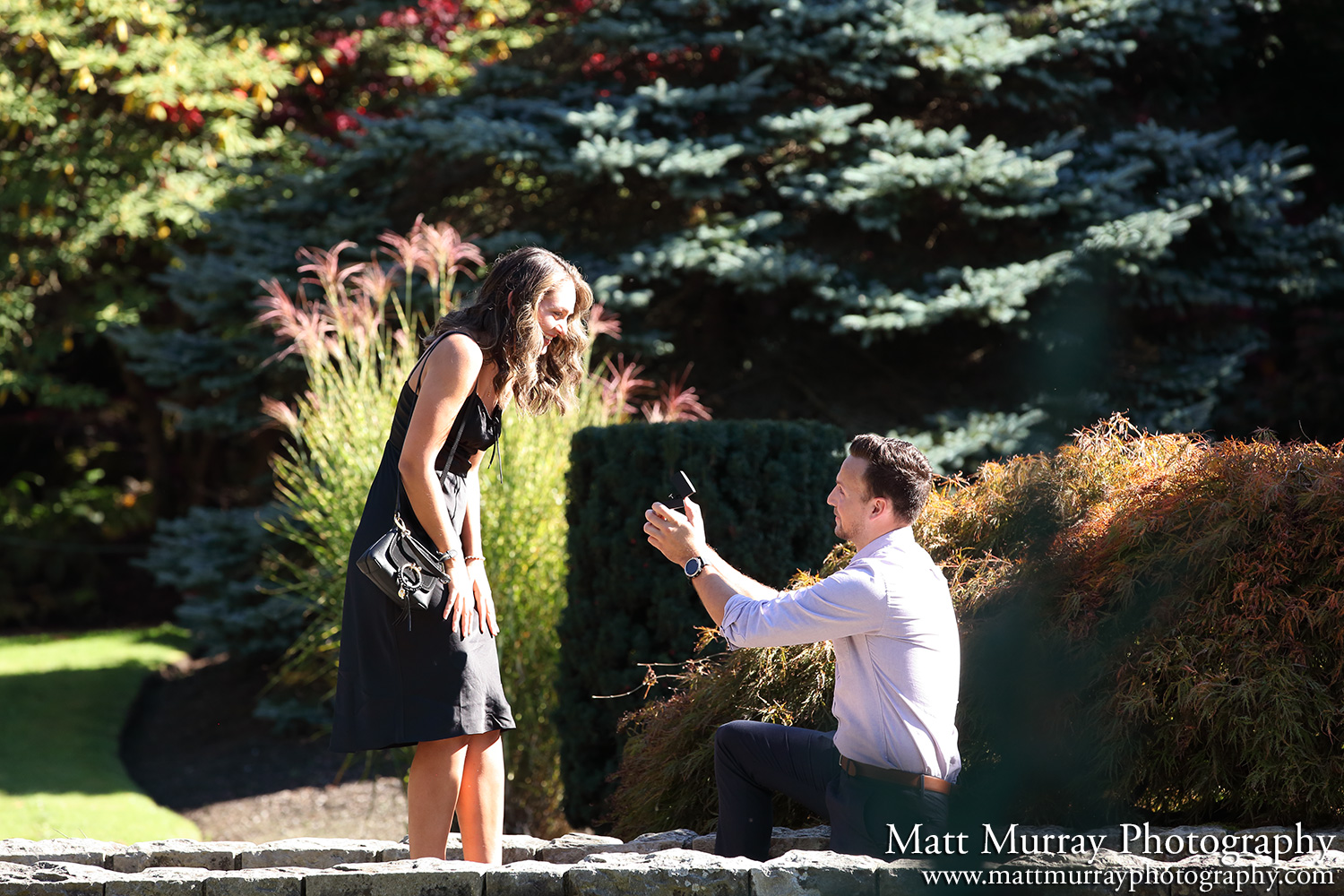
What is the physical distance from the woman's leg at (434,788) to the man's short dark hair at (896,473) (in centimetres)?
114

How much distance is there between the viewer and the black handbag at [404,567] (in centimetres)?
241

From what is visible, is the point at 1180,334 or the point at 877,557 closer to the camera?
the point at 877,557

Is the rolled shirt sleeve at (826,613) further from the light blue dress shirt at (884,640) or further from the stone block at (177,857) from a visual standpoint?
the stone block at (177,857)

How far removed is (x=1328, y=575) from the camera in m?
2.74

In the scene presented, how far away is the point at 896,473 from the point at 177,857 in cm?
198

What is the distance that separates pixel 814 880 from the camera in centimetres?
213

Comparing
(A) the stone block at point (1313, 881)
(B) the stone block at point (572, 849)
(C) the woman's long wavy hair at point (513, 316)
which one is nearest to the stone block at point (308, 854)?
(B) the stone block at point (572, 849)

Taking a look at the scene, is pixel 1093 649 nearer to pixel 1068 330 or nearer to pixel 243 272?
pixel 1068 330

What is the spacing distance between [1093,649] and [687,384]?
4619 mm

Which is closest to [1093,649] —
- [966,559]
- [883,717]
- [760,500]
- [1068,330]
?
[966,559]

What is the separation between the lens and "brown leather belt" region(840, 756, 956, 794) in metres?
2.45

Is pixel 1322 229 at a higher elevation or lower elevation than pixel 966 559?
higher

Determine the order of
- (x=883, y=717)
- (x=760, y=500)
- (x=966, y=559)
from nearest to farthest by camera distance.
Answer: (x=883, y=717) < (x=966, y=559) < (x=760, y=500)

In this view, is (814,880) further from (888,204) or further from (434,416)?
(888,204)
